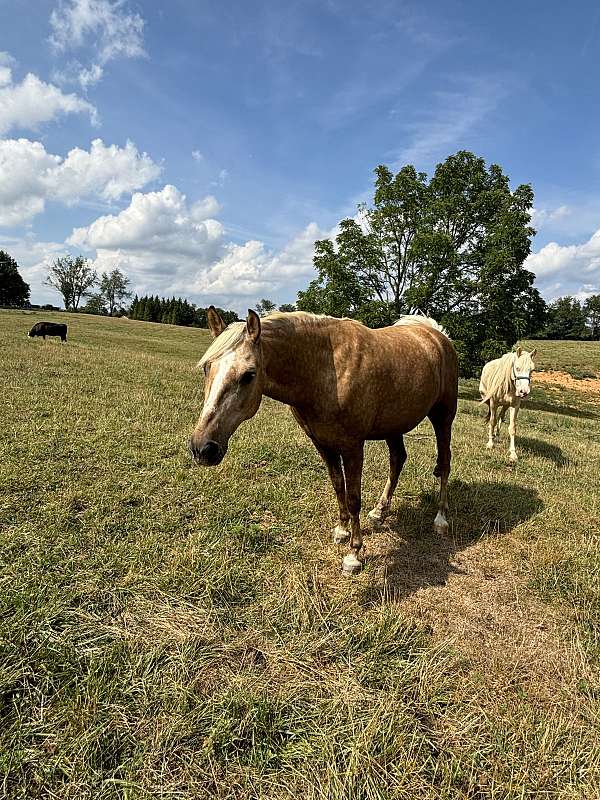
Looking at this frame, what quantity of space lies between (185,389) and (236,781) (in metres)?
10.5

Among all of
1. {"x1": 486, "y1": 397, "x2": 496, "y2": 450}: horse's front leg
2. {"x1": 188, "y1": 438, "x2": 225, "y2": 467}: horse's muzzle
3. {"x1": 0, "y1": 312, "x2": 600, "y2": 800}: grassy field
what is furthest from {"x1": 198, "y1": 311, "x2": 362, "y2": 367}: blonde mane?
{"x1": 486, "y1": 397, "x2": 496, "y2": 450}: horse's front leg

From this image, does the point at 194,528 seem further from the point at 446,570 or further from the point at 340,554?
the point at 446,570

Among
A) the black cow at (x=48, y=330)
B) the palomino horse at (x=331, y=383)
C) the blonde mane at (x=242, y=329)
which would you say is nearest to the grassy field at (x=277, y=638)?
the palomino horse at (x=331, y=383)

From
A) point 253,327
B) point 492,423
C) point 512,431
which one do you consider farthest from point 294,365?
point 492,423

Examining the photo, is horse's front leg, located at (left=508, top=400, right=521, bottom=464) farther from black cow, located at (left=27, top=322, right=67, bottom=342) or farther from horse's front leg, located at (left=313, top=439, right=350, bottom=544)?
black cow, located at (left=27, top=322, right=67, bottom=342)

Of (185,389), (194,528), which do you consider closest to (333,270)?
(185,389)

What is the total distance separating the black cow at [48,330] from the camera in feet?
91.5

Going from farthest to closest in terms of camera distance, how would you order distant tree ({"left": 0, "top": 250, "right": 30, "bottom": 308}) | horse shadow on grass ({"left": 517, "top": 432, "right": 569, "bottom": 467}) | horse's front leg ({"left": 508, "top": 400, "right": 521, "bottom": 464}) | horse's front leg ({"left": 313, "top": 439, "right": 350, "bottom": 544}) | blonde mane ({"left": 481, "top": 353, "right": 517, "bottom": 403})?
distant tree ({"left": 0, "top": 250, "right": 30, "bottom": 308})
blonde mane ({"left": 481, "top": 353, "right": 517, "bottom": 403})
horse shadow on grass ({"left": 517, "top": 432, "right": 569, "bottom": 467})
horse's front leg ({"left": 508, "top": 400, "right": 521, "bottom": 464})
horse's front leg ({"left": 313, "top": 439, "right": 350, "bottom": 544})

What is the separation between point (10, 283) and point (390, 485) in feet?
290

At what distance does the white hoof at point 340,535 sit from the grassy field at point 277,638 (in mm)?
179

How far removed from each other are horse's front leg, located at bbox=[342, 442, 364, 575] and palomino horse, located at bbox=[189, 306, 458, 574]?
0.01 m

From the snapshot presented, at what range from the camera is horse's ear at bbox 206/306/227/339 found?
120 inches

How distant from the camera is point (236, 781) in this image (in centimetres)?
211

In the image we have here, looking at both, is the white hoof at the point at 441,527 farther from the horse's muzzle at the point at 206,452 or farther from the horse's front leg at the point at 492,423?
the horse's front leg at the point at 492,423
